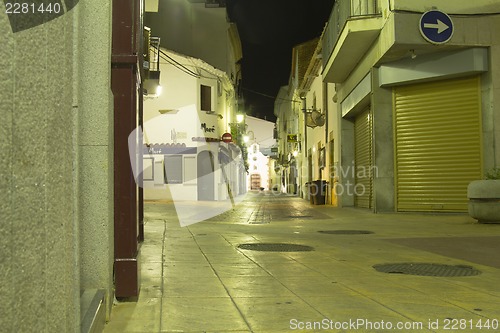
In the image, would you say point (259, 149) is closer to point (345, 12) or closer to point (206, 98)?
point (206, 98)

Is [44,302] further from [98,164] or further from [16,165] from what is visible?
[98,164]

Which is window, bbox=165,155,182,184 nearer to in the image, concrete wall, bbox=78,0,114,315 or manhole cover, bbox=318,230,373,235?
manhole cover, bbox=318,230,373,235

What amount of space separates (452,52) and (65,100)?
41.9 ft

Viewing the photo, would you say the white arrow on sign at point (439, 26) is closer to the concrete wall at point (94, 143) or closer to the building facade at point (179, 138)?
the concrete wall at point (94, 143)

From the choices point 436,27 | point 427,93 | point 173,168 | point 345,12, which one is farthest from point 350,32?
point 173,168

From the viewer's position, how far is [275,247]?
7.08 metres

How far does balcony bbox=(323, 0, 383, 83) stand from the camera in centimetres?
1405

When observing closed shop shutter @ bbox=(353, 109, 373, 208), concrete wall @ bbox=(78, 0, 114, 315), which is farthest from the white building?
concrete wall @ bbox=(78, 0, 114, 315)

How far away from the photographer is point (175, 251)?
259 inches

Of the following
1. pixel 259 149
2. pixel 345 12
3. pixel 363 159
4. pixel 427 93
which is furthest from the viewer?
pixel 259 149

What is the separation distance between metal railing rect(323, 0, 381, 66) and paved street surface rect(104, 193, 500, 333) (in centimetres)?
828

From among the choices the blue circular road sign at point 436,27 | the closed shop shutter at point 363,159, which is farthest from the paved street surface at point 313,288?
the closed shop shutter at point 363,159

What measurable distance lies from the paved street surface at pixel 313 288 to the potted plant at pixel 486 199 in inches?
81.1

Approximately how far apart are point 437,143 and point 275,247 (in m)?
8.02
